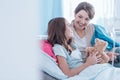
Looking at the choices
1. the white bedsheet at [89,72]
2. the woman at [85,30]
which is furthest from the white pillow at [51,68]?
the woman at [85,30]

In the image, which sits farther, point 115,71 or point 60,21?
point 60,21

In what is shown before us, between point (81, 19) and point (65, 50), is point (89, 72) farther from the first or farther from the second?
point (81, 19)

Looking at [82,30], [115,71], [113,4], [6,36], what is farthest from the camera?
[113,4]

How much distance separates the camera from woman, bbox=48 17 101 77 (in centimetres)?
136

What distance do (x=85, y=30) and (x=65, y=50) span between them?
344 millimetres

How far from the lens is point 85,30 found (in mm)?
1697

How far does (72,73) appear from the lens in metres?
1.34

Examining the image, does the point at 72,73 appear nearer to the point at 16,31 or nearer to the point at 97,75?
the point at 97,75

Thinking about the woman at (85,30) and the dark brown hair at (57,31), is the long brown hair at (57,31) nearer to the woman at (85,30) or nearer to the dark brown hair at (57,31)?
the dark brown hair at (57,31)

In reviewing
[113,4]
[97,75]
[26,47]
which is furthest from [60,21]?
[26,47]

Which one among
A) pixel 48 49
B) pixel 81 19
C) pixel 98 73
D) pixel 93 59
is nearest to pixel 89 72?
pixel 98 73

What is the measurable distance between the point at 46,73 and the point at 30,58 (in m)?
1.07

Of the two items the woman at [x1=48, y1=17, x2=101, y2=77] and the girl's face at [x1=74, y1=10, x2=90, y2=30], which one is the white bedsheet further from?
the girl's face at [x1=74, y1=10, x2=90, y2=30]

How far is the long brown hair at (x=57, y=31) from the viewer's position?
55.6 inches
